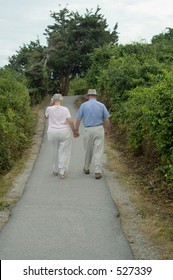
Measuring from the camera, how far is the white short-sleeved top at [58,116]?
947 centimetres

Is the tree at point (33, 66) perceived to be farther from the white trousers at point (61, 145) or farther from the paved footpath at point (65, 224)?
the paved footpath at point (65, 224)

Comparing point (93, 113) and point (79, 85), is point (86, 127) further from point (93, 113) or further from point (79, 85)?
point (79, 85)

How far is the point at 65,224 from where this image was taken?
6340mm

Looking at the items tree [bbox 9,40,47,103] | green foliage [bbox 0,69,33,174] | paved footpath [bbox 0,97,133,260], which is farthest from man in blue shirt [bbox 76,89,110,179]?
tree [bbox 9,40,47,103]

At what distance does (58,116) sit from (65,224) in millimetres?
3667

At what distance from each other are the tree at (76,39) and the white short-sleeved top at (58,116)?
3230 cm

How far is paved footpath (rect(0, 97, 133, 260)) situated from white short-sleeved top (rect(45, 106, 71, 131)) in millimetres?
1210

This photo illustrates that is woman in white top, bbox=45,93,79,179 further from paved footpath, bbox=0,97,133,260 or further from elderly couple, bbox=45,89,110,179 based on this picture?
paved footpath, bbox=0,97,133,260

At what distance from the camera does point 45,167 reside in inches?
438

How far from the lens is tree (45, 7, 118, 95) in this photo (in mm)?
42062

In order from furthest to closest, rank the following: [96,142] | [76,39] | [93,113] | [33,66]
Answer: [76,39], [33,66], [96,142], [93,113]

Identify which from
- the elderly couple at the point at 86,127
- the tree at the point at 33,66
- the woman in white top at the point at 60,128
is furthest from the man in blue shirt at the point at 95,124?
the tree at the point at 33,66

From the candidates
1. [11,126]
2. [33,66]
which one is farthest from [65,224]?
[33,66]
